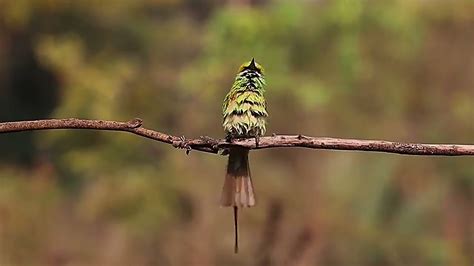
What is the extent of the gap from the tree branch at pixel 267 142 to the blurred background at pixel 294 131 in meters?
2.30

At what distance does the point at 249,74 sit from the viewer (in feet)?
2.39

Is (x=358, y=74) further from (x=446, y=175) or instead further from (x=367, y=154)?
(x=446, y=175)

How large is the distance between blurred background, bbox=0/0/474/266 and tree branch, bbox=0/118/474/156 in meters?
2.30

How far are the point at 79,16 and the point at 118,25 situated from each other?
0.24m

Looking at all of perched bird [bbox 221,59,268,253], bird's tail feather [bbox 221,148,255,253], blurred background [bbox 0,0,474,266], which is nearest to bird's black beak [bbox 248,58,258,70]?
perched bird [bbox 221,59,268,253]

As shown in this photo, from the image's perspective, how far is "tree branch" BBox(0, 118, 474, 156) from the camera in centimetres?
57

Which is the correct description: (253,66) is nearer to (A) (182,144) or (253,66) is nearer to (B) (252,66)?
(B) (252,66)

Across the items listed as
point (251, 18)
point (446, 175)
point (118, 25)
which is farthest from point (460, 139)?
point (118, 25)

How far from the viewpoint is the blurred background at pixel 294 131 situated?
3082 mm

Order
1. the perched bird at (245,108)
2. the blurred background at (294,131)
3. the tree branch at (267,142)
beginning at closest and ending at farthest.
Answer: the tree branch at (267,142)
the perched bird at (245,108)
the blurred background at (294,131)

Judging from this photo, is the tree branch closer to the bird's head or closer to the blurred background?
the bird's head

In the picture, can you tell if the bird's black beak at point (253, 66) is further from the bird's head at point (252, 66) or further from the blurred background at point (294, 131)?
the blurred background at point (294, 131)

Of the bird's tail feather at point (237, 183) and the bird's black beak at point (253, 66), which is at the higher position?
the bird's black beak at point (253, 66)

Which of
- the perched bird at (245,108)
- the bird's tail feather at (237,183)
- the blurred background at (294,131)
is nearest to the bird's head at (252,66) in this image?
the perched bird at (245,108)
